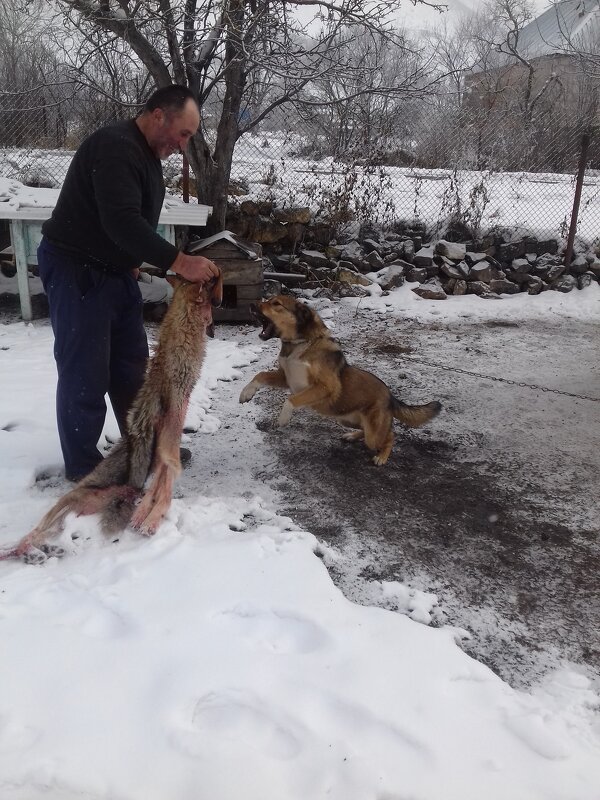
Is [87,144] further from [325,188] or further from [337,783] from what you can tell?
[325,188]

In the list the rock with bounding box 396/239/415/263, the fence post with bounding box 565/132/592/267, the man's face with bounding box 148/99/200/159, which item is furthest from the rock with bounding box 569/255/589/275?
the man's face with bounding box 148/99/200/159

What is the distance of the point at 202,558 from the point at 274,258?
733 centimetres

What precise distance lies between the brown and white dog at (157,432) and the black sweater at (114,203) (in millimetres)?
302

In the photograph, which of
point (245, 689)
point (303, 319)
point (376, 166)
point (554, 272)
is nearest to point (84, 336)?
point (303, 319)

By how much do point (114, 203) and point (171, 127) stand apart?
567mm

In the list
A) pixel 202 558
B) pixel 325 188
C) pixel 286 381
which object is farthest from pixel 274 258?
pixel 202 558

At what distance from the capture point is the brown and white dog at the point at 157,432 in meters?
3.00

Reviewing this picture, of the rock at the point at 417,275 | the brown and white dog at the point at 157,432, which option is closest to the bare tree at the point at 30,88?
the rock at the point at 417,275

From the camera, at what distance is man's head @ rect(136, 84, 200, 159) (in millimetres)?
3068

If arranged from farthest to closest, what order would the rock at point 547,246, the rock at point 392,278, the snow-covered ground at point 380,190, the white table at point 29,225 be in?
the rock at point 547,246 → the snow-covered ground at point 380,190 → the rock at point 392,278 → the white table at point 29,225

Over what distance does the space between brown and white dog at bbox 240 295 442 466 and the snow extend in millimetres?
1230

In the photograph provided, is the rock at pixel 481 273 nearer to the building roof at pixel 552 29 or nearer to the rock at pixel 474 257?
the rock at pixel 474 257

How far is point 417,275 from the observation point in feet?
31.1

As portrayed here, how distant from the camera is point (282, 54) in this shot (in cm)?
767
